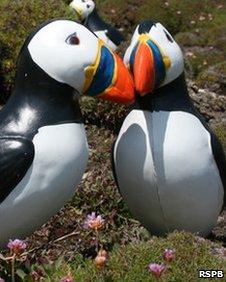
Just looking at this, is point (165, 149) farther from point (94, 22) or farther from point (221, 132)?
point (94, 22)

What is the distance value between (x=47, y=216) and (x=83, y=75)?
0.52 m

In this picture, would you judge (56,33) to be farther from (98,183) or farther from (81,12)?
(81,12)

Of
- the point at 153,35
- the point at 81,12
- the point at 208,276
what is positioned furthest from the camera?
the point at 81,12

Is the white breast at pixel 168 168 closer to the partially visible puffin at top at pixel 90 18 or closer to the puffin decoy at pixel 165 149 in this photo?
the puffin decoy at pixel 165 149

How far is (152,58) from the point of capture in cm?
289

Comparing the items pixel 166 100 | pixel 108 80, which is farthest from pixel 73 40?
pixel 166 100

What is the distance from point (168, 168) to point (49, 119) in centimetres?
51

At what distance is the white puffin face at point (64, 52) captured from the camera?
108 inches

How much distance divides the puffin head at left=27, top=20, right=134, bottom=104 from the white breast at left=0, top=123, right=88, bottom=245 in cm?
16

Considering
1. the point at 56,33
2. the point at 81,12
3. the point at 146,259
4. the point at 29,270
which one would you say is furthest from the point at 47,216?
the point at 81,12

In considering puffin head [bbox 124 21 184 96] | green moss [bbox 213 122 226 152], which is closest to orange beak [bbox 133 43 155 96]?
puffin head [bbox 124 21 184 96]

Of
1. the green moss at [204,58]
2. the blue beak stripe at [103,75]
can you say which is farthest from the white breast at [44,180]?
the green moss at [204,58]

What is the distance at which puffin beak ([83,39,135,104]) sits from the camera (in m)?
2.78

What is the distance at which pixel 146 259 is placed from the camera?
8.41ft
